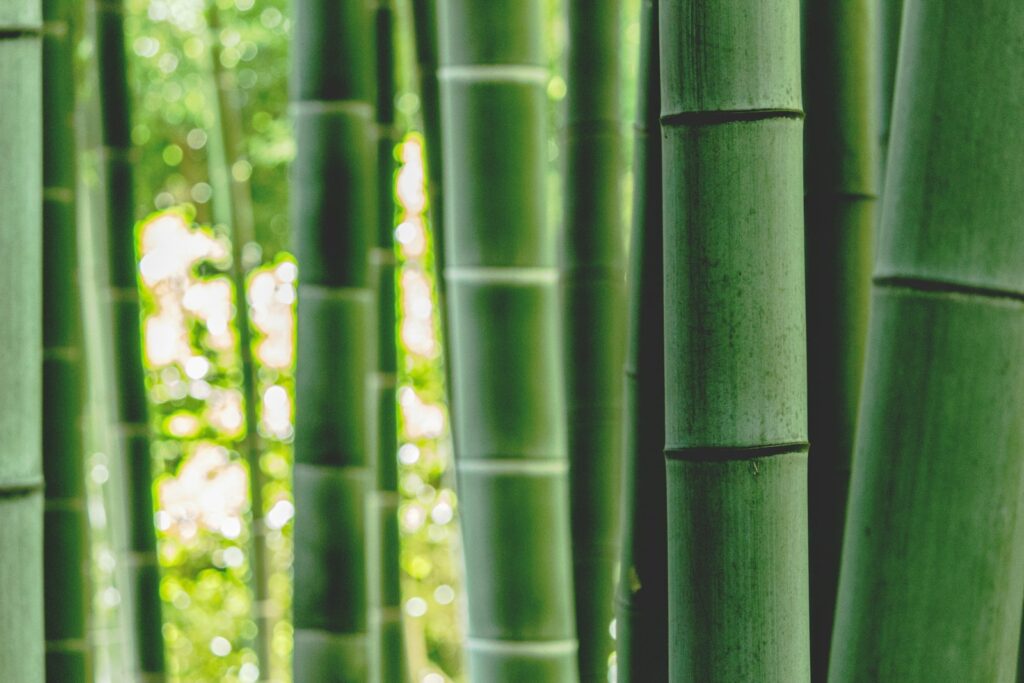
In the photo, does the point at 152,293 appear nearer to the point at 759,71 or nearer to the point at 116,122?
the point at 116,122

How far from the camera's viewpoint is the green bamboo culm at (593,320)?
7.43ft

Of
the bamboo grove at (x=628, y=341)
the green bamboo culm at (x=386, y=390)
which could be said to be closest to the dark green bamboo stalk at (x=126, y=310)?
the bamboo grove at (x=628, y=341)

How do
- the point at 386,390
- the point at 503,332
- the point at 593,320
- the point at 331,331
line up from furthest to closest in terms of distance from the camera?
the point at 386,390
the point at 593,320
the point at 331,331
the point at 503,332

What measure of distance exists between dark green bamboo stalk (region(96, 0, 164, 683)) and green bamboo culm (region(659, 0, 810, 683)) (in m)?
1.94

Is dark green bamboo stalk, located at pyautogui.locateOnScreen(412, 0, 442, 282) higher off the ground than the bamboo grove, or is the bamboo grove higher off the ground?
dark green bamboo stalk, located at pyautogui.locateOnScreen(412, 0, 442, 282)

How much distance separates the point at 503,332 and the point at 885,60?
534 mm

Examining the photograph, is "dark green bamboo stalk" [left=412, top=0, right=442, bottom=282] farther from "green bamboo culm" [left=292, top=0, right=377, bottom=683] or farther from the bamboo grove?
"green bamboo culm" [left=292, top=0, right=377, bottom=683]

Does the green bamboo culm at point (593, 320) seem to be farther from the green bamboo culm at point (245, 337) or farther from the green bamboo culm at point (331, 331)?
the green bamboo culm at point (245, 337)

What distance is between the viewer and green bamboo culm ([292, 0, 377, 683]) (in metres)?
1.74

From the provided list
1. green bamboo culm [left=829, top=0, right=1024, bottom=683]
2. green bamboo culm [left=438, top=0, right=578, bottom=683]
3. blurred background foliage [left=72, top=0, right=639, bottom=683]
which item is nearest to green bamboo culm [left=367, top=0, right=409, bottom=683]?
green bamboo culm [left=438, top=0, right=578, bottom=683]

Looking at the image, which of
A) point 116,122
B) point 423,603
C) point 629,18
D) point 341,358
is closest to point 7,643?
point 341,358

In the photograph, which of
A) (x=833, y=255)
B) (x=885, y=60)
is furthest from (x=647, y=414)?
(x=885, y=60)

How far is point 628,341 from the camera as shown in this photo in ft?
4.35

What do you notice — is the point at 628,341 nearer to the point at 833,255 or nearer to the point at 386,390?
the point at 833,255
